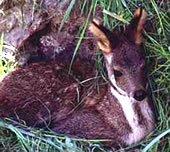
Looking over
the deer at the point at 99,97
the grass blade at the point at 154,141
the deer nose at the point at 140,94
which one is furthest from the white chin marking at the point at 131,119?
the grass blade at the point at 154,141

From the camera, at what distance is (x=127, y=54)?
475 cm

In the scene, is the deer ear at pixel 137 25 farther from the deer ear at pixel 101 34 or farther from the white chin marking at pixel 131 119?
the white chin marking at pixel 131 119

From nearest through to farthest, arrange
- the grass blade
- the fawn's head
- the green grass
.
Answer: the grass blade → the fawn's head → the green grass

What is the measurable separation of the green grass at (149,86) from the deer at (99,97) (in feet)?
0.36

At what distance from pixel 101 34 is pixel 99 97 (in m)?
0.73

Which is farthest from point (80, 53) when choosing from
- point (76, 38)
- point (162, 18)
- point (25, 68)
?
point (162, 18)

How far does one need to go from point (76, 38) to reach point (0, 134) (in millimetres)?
1324

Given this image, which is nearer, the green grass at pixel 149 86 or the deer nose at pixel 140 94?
the deer nose at pixel 140 94

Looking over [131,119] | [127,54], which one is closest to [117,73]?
[127,54]

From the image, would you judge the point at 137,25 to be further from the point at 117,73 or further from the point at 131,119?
the point at 131,119

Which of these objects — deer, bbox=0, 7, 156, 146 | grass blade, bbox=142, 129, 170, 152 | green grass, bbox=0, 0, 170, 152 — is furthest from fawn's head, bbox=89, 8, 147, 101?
grass blade, bbox=142, 129, 170, 152

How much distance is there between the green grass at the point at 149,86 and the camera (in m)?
4.82

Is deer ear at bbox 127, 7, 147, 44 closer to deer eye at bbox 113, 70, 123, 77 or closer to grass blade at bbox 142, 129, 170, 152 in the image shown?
deer eye at bbox 113, 70, 123, 77

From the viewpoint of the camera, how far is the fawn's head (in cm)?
470
